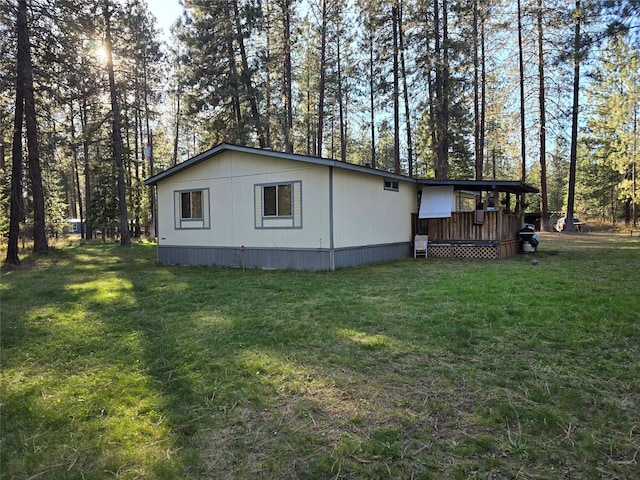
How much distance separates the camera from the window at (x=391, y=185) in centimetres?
1220

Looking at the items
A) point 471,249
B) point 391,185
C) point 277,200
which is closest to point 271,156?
point 277,200

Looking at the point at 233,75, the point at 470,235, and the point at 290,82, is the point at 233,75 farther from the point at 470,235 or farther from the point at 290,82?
the point at 470,235

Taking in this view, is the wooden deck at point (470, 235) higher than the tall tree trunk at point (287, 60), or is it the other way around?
the tall tree trunk at point (287, 60)

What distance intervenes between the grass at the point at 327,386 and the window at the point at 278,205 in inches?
163

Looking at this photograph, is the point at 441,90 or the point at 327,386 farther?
the point at 441,90

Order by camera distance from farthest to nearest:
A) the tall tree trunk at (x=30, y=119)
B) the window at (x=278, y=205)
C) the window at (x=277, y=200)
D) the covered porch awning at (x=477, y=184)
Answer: the covered porch awning at (x=477, y=184), the tall tree trunk at (x=30, y=119), the window at (x=277, y=200), the window at (x=278, y=205)

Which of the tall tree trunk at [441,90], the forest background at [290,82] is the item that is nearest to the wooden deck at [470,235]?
the forest background at [290,82]

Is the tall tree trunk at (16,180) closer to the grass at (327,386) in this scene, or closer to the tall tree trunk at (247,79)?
the grass at (327,386)

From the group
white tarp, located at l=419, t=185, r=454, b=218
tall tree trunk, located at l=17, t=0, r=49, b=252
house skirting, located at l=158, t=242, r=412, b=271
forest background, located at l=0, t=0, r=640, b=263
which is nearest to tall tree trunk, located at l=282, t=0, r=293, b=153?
forest background, located at l=0, t=0, r=640, b=263

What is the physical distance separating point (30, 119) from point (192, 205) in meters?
5.88

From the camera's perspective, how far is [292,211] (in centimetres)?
1055

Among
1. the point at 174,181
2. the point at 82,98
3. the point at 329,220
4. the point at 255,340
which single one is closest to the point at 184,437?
the point at 255,340

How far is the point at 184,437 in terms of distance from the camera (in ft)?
8.32

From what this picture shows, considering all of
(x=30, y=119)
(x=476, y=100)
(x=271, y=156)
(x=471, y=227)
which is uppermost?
(x=476, y=100)
